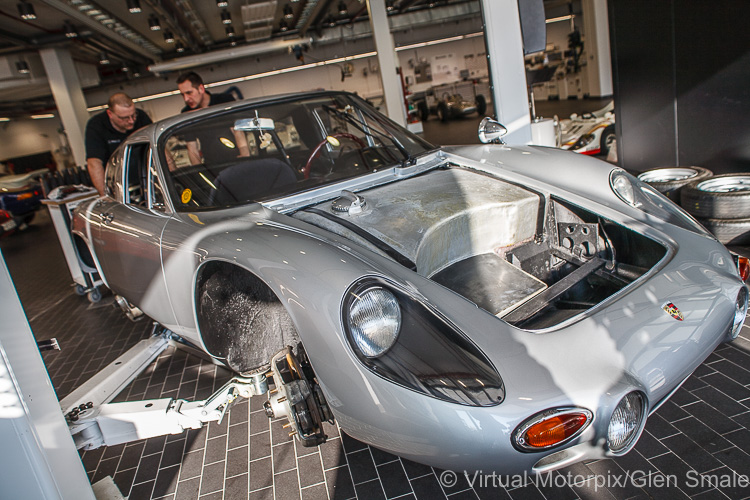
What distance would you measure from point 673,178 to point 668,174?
54 mm

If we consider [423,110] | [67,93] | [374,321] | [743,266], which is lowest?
[743,266]

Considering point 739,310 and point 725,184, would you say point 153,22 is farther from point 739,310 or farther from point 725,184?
point 739,310

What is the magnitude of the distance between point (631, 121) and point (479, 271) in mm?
3955

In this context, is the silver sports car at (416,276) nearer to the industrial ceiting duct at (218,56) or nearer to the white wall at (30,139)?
the industrial ceiting duct at (218,56)

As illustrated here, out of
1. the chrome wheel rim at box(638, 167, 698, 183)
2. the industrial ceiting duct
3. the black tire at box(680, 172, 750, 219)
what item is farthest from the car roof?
the industrial ceiting duct

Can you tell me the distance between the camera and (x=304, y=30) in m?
18.4

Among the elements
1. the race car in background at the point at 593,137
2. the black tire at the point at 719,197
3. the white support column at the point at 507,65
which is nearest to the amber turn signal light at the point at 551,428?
the black tire at the point at 719,197

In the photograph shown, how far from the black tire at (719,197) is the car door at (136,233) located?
310 cm

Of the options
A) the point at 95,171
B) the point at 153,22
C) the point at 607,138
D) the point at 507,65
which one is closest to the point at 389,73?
the point at 153,22

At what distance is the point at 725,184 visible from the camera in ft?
11.0

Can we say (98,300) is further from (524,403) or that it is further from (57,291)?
(524,403)

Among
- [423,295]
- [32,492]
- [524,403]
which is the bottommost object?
[32,492]

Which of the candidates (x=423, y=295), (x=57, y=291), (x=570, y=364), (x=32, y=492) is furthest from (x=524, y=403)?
(x=57, y=291)

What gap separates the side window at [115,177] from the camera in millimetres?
3023
